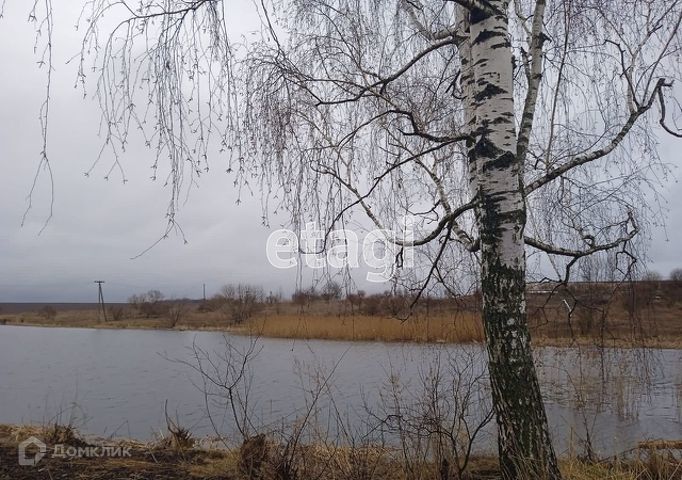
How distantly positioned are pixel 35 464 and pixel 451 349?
399 centimetres

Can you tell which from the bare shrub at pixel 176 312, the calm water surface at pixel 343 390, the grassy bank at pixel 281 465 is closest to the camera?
the grassy bank at pixel 281 465

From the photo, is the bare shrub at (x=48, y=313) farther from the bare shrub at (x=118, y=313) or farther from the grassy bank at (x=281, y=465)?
the grassy bank at (x=281, y=465)

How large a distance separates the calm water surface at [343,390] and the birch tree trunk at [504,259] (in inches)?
49.6

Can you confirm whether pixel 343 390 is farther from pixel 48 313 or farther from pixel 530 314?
pixel 48 313

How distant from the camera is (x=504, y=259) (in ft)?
8.91

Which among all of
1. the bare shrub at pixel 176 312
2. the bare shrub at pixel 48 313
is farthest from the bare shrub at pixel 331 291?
the bare shrub at pixel 48 313

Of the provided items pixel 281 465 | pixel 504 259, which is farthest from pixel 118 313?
pixel 504 259

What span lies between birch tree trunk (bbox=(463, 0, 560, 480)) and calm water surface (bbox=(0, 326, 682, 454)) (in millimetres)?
1260

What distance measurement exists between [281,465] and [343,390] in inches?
214

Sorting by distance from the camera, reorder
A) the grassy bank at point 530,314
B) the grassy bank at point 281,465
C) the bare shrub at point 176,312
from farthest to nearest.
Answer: the bare shrub at point 176,312, the grassy bank at point 530,314, the grassy bank at point 281,465

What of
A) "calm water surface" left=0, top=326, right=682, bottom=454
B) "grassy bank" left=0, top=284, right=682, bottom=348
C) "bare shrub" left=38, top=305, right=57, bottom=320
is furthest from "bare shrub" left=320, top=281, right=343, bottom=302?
"bare shrub" left=38, top=305, right=57, bottom=320

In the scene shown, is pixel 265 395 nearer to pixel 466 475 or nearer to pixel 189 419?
pixel 189 419

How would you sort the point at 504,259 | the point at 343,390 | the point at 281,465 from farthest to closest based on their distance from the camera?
the point at 343,390 → the point at 281,465 → the point at 504,259

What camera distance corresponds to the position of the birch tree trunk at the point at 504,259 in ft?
8.61
